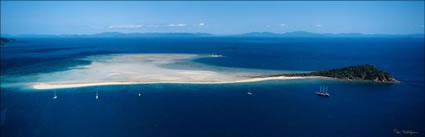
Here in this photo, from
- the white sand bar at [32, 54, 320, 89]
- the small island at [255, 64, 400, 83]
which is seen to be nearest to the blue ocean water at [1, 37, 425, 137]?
the white sand bar at [32, 54, 320, 89]

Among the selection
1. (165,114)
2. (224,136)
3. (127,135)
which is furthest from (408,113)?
(127,135)

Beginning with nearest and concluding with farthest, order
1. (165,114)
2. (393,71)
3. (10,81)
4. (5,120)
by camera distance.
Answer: (5,120) < (165,114) < (10,81) < (393,71)

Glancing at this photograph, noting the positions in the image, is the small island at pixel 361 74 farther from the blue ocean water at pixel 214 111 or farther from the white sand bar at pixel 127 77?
the white sand bar at pixel 127 77

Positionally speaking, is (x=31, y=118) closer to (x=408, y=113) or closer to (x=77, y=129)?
(x=77, y=129)

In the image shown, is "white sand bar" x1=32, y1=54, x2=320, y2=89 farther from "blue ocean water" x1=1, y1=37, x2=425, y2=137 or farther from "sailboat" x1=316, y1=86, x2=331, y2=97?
"sailboat" x1=316, y1=86, x2=331, y2=97

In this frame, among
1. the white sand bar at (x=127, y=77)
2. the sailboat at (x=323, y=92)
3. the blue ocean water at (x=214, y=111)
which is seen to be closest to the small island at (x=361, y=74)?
the blue ocean water at (x=214, y=111)

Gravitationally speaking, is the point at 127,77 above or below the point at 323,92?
above

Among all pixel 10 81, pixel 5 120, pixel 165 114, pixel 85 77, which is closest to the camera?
pixel 5 120

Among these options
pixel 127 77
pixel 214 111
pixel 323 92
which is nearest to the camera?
pixel 214 111

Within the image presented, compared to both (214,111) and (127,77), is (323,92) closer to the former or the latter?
(214,111)

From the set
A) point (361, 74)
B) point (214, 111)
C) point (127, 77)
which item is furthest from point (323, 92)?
point (127, 77)

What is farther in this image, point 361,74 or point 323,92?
point 361,74
